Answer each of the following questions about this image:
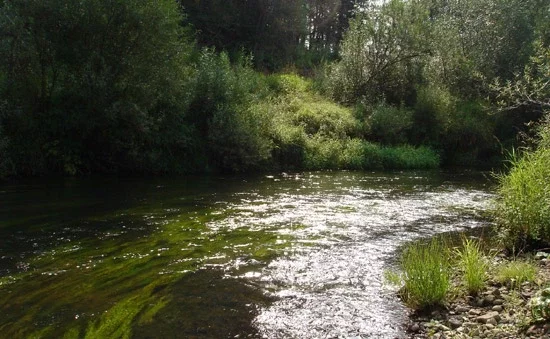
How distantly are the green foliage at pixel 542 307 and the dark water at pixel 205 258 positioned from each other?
1.77 m

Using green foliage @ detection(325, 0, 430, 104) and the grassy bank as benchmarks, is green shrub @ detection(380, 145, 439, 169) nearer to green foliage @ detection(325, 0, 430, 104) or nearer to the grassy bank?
green foliage @ detection(325, 0, 430, 104)

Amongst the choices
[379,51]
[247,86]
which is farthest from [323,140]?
[379,51]

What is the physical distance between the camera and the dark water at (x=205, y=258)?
6.89 meters

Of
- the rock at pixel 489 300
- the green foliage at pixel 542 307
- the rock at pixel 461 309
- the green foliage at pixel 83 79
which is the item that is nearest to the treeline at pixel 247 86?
the green foliage at pixel 83 79

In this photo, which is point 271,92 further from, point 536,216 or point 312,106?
point 536,216

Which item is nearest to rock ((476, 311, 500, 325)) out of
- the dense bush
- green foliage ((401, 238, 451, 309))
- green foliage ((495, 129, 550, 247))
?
green foliage ((401, 238, 451, 309))

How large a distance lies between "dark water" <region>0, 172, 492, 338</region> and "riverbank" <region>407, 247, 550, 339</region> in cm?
50

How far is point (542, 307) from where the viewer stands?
242 inches

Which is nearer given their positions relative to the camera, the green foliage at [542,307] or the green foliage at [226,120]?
the green foliage at [542,307]

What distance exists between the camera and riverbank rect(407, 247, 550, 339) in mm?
6191

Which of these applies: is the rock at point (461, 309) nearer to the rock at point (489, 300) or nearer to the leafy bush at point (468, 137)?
the rock at point (489, 300)

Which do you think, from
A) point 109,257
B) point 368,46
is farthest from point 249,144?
point 368,46

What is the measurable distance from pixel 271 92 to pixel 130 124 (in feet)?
49.8

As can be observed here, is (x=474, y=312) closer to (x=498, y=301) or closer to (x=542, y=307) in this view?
(x=498, y=301)
